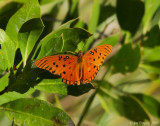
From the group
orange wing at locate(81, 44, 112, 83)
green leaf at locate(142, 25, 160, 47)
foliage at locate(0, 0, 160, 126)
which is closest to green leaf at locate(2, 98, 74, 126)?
foliage at locate(0, 0, 160, 126)

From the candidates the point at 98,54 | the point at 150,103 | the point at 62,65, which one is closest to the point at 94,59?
the point at 98,54

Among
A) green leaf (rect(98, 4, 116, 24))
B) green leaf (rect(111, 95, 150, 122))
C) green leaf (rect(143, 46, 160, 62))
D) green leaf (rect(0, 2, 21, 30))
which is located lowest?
green leaf (rect(111, 95, 150, 122))

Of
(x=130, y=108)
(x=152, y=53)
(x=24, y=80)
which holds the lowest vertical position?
(x=130, y=108)

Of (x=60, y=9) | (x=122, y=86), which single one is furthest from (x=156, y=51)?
(x=60, y=9)

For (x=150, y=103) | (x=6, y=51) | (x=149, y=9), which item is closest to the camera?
(x=6, y=51)

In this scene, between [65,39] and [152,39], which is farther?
[152,39]

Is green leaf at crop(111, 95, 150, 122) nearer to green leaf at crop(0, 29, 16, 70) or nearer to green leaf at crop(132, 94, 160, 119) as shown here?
green leaf at crop(132, 94, 160, 119)

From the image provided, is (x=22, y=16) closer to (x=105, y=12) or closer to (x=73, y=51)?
(x=73, y=51)
